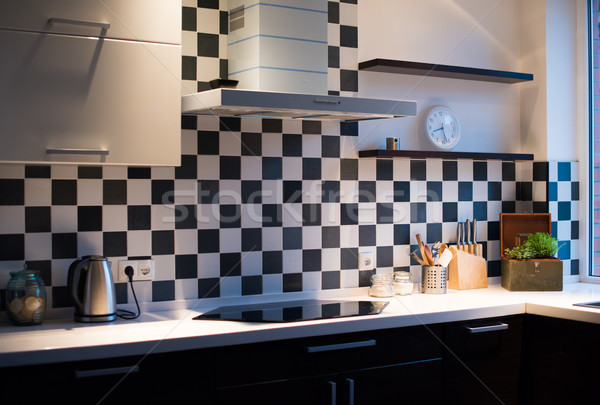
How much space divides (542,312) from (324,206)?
3.54 ft

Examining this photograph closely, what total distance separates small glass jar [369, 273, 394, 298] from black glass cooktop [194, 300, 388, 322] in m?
0.15

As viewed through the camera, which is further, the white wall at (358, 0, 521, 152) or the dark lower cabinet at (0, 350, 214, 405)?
the white wall at (358, 0, 521, 152)

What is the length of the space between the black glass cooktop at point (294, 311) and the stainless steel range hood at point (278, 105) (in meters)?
0.80

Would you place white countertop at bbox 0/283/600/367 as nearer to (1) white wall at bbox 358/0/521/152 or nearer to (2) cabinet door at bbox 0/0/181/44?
(1) white wall at bbox 358/0/521/152

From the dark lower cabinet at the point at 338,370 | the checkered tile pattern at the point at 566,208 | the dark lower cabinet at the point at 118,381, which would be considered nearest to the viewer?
the dark lower cabinet at the point at 118,381

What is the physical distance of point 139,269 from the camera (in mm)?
2568

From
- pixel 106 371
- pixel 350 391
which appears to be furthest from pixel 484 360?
pixel 106 371

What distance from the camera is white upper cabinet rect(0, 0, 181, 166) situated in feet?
6.73

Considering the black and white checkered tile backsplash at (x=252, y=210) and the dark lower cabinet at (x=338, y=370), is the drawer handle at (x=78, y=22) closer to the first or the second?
the black and white checkered tile backsplash at (x=252, y=210)

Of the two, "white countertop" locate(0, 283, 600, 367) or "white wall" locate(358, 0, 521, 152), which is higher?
"white wall" locate(358, 0, 521, 152)

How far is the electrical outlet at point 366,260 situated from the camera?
2.99 m

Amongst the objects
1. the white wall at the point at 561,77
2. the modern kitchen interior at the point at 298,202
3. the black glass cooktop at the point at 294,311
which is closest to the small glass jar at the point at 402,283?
the modern kitchen interior at the point at 298,202

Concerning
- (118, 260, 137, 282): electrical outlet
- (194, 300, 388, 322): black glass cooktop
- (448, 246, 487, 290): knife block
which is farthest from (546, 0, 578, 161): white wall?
(118, 260, 137, 282): electrical outlet

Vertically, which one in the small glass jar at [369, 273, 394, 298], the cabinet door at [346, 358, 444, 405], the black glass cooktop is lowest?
the cabinet door at [346, 358, 444, 405]
